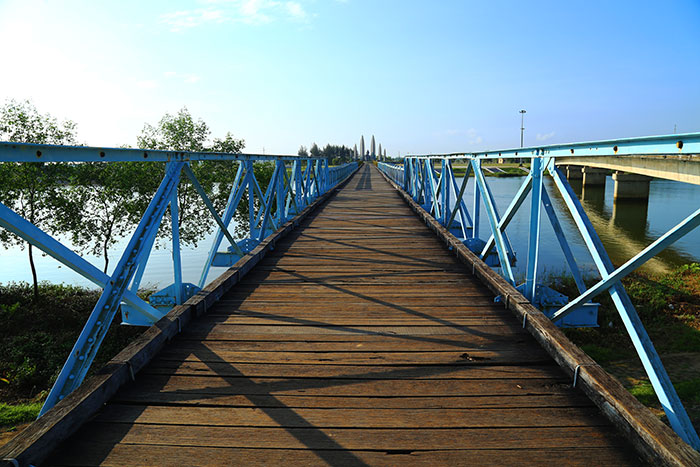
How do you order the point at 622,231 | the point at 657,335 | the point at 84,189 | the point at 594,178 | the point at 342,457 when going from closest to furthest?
the point at 342,457 < the point at 657,335 < the point at 84,189 < the point at 622,231 < the point at 594,178

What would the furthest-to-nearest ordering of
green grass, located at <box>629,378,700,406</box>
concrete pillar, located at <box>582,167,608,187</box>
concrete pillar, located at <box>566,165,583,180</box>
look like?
Result: concrete pillar, located at <box>566,165,583,180</box> → concrete pillar, located at <box>582,167,608,187</box> → green grass, located at <box>629,378,700,406</box>

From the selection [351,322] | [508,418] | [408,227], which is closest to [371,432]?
[508,418]

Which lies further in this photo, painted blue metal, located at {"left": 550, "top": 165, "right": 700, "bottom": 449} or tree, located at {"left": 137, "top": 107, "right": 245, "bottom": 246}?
tree, located at {"left": 137, "top": 107, "right": 245, "bottom": 246}

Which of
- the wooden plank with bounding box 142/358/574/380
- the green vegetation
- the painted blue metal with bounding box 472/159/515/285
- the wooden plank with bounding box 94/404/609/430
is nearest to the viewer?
the wooden plank with bounding box 94/404/609/430

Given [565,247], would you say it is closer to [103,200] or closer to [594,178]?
[103,200]

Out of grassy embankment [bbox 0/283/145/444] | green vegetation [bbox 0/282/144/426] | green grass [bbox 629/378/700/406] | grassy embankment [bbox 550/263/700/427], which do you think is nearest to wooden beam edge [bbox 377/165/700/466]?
grassy embankment [bbox 550/263/700/427]

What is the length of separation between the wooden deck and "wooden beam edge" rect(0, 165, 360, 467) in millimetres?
60

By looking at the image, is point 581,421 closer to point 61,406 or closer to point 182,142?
point 61,406

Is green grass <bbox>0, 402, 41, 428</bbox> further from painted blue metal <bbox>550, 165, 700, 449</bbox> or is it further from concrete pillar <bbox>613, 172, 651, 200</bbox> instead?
concrete pillar <bbox>613, 172, 651, 200</bbox>

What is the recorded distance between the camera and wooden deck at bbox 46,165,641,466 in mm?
1803

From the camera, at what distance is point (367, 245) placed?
19.9 ft

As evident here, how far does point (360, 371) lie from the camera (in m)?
2.49

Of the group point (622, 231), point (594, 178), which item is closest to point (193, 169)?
point (622, 231)

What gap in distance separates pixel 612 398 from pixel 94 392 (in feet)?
8.20
